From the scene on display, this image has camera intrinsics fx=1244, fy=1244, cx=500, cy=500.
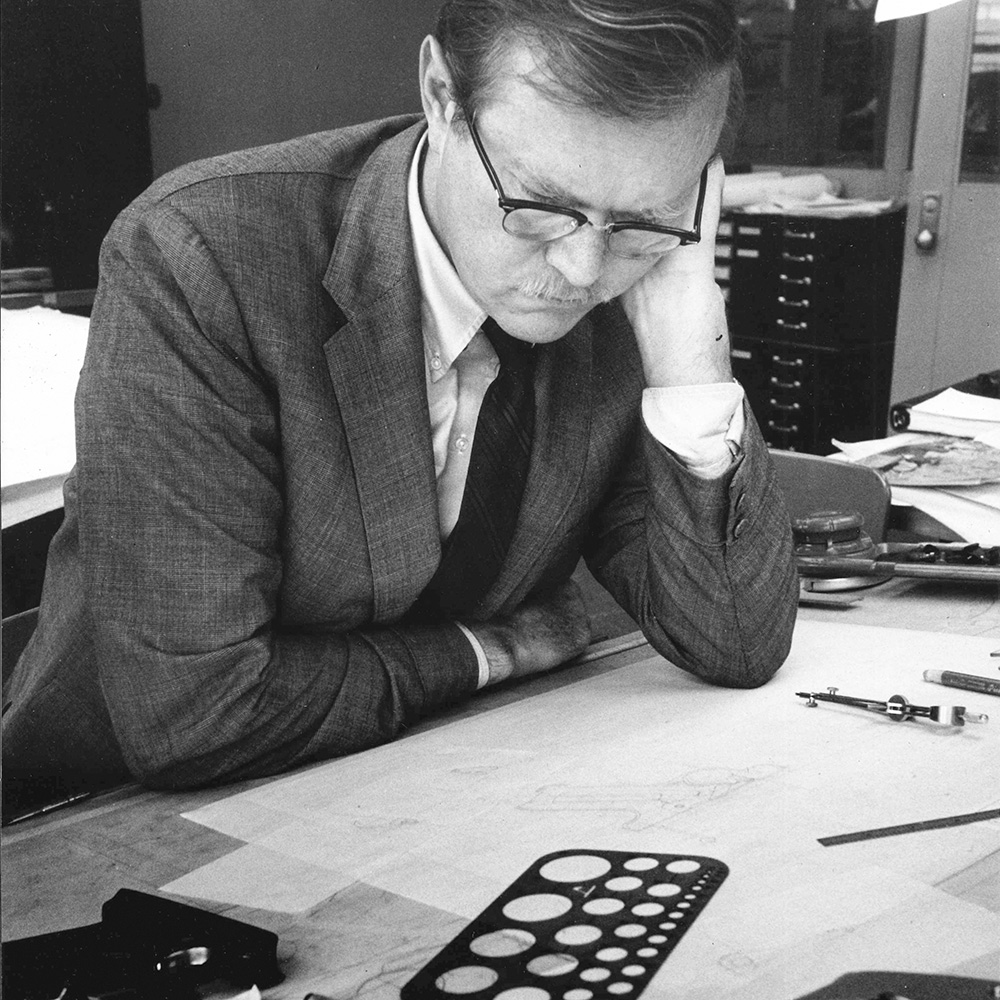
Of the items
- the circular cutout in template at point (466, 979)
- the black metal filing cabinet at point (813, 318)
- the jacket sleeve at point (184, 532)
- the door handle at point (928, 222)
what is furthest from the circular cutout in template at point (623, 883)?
the door handle at point (928, 222)

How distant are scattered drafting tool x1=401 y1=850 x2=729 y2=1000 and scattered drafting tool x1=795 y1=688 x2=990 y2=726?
1.01 feet

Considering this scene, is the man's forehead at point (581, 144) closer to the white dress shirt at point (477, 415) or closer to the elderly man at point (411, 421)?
the elderly man at point (411, 421)

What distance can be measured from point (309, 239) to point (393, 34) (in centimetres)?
18

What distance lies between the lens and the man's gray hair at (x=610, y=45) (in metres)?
0.86

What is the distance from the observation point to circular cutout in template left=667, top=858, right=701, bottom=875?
2.46ft

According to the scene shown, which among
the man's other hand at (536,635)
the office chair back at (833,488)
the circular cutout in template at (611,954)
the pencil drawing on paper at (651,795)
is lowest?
the man's other hand at (536,635)

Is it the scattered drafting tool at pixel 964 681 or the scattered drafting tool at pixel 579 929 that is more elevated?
the scattered drafting tool at pixel 579 929

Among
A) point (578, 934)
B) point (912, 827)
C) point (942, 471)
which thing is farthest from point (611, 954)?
point (942, 471)

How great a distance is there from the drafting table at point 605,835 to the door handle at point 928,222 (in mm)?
432

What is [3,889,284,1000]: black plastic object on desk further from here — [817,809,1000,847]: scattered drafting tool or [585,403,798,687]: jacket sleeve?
[585,403,798,687]: jacket sleeve

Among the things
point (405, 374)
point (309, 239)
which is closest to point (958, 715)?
point (405, 374)

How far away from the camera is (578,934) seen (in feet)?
2.20

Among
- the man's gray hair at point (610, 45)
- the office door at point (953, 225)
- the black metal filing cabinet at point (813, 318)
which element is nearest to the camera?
the man's gray hair at point (610, 45)

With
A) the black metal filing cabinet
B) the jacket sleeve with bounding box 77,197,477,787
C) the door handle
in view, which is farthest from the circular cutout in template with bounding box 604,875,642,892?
the door handle
